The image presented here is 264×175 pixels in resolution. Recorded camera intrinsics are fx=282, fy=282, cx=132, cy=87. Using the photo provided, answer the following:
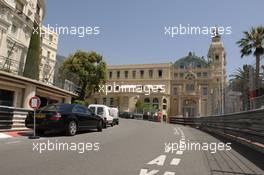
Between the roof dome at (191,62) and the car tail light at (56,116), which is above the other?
the roof dome at (191,62)

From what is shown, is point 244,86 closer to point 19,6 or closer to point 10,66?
point 10,66

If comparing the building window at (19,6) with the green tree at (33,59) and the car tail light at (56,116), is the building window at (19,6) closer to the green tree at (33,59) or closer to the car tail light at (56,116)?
the green tree at (33,59)

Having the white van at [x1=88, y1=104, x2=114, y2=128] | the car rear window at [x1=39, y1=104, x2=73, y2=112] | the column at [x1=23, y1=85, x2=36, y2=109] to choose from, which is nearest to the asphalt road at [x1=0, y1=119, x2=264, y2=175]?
the car rear window at [x1=39, y1=104, x2=73, y2=112]

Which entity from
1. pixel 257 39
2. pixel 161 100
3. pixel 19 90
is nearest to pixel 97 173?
pixel 19 90

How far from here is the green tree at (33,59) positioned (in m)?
20.9

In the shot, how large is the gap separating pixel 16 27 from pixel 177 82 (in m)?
49.9

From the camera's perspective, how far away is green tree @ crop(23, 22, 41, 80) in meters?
20.9

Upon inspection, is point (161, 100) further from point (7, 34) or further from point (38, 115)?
point (38, 115)

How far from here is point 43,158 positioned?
22.2ft

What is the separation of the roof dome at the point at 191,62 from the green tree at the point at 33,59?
49.8 m

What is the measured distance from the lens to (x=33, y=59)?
24672mm

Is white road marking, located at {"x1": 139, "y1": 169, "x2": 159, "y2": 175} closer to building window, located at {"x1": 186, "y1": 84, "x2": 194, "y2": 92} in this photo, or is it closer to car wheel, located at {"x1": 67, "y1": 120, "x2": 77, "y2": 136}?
car wheel, located at {"x1": 67, "y1": 120, "x2": 77, "y2": 136}

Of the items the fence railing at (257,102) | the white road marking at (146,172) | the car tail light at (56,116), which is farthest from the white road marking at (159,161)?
the car tail light at (56,116)

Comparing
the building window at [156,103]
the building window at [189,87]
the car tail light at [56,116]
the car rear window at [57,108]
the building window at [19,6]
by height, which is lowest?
the car tail light at [56,116]
